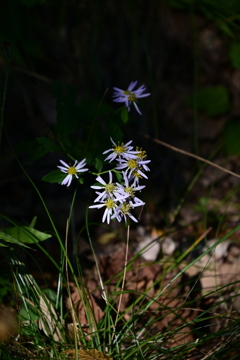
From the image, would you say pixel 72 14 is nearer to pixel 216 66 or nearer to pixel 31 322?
pixel 216 66

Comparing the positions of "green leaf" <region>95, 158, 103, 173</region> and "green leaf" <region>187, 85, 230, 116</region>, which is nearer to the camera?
"green leaf" <region>95, 158, 103, 173</region>

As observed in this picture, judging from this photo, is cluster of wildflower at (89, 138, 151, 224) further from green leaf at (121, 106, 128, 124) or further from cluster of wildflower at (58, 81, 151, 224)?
green leaf at (121, 106, 128, 124)

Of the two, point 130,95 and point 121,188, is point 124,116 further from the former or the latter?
point 121,188

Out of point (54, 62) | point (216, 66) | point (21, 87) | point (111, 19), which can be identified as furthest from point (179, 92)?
point (21, 87)

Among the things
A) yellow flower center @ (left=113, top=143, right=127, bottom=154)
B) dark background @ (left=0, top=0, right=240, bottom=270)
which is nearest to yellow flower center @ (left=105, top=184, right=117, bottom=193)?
yellow flower center @ (left=113, top=143, right=127, bottom=154)

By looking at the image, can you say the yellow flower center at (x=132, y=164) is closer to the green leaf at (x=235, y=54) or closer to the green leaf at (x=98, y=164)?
the green leaf at (x=98, y=164)
